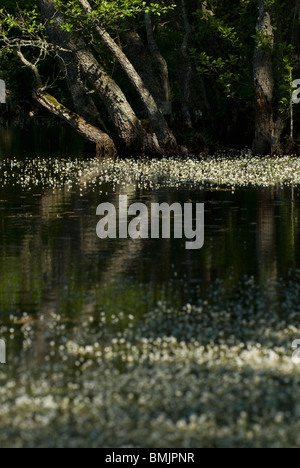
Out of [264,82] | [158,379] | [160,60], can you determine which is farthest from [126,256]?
[160,60]

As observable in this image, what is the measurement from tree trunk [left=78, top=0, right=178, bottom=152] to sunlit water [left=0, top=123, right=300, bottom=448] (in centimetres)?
1829

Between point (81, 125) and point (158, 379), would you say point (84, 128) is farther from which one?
point (158, 379)

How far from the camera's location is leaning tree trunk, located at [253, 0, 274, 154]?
3222cm

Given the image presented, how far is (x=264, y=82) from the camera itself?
3338cm

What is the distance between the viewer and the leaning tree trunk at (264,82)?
106 feet

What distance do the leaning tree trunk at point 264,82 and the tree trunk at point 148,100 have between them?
333cm

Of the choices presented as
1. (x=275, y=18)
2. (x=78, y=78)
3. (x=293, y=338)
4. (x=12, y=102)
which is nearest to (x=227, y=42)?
(x=275, y=18)

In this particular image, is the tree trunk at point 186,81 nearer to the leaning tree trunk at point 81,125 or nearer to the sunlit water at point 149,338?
the leaning tree trunk at point 81,125

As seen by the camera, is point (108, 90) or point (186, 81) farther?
point (186, 81)

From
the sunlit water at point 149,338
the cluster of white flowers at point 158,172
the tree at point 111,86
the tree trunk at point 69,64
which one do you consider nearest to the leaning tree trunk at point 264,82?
the cluster of white flowers at point 158,172

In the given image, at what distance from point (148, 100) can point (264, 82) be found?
462 centimetres

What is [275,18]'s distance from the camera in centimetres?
3319

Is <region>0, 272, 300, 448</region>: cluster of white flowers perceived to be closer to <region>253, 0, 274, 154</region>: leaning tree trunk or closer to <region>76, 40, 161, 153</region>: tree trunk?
<region>253, 0, 274, 154</region>: leaning tree trunk
